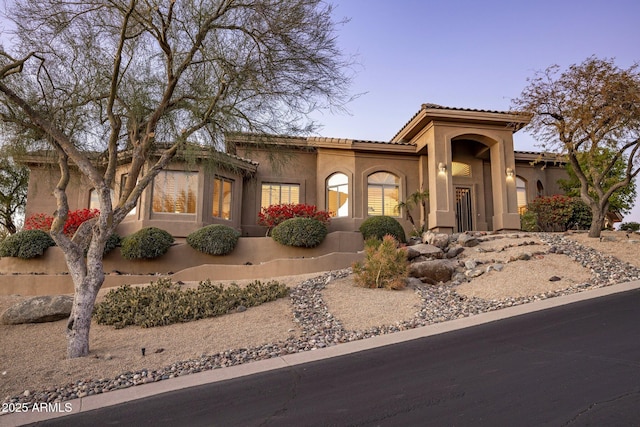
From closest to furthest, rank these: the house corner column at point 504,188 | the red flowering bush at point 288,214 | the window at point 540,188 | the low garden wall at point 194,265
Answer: the low garden wall at point 194,265
the red flowering bush at point 288,214
the house corner column at point 504,188
the window at point 540,188

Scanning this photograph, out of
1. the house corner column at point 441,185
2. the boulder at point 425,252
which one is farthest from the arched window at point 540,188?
the boulder at point 425,252

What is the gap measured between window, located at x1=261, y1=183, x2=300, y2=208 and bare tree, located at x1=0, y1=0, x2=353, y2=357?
943 centimetres

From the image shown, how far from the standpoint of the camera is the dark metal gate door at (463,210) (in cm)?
1909

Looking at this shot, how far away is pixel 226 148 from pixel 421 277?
19.1 ft

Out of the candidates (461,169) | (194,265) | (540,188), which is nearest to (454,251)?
(461,169)

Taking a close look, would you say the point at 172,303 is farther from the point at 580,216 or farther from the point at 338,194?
the point at 580,216

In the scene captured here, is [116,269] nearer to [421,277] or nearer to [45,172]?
[45,172]

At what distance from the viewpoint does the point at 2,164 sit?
10406 mm

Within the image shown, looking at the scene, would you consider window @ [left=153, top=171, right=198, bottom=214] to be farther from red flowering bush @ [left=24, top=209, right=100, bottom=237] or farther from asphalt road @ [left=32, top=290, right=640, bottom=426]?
asphalt road @ [left=32, top=290, right=640, bottom=426]

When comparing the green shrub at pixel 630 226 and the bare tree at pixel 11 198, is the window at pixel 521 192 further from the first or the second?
the bare tree at pixel 11 198

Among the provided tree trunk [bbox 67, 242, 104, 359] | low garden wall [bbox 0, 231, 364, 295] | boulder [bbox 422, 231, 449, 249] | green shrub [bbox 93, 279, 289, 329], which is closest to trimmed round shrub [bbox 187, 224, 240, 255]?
low garden wall [bbox 0, 231, 364, 295]

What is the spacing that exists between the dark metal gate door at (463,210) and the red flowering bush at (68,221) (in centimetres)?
1399

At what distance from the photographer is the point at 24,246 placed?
527 inches

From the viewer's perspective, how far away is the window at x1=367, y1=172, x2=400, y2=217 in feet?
62.3
